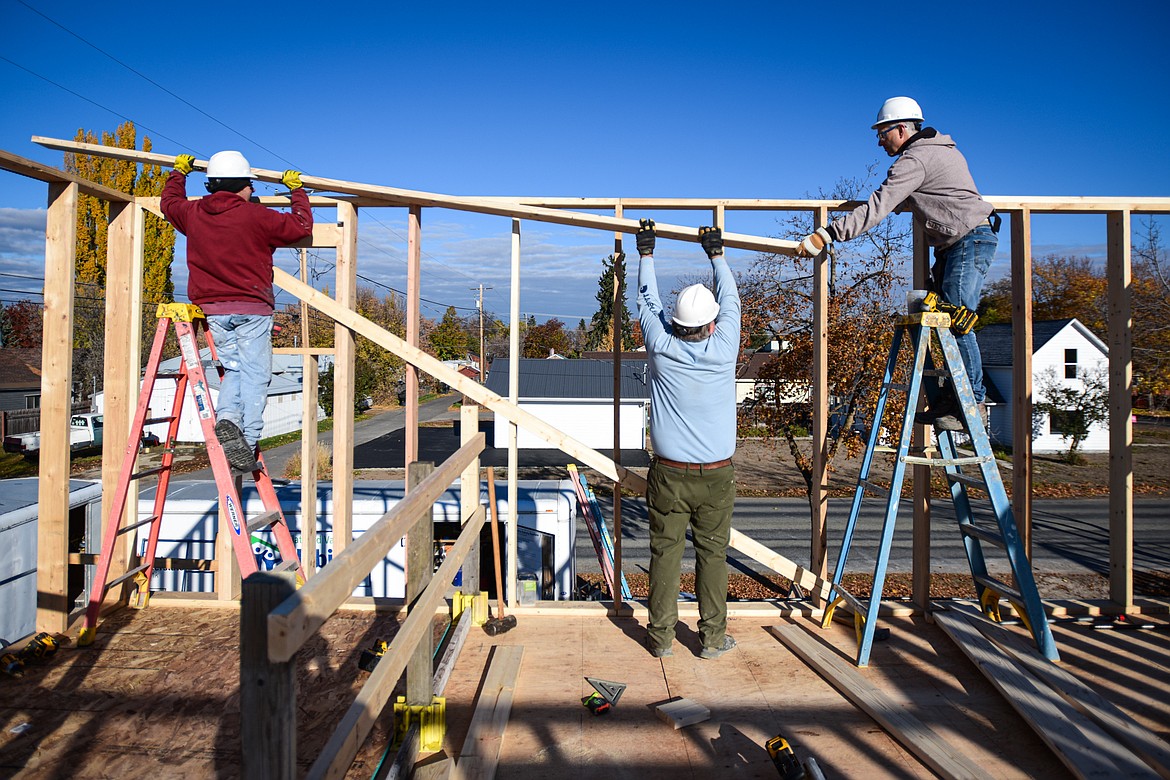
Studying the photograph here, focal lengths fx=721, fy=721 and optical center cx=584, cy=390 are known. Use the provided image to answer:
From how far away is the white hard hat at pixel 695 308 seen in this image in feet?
11.0

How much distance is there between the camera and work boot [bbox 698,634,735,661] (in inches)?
140

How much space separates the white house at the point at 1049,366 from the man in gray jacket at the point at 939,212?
28089mm

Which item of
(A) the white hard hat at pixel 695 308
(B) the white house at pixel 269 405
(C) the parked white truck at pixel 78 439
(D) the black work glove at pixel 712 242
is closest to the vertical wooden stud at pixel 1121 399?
(D) the black work glove at pixel 712 242

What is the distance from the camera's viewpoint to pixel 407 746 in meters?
2.42

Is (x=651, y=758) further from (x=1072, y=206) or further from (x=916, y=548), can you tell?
(x=1072, y=206)

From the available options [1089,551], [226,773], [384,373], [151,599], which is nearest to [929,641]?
[226,773]

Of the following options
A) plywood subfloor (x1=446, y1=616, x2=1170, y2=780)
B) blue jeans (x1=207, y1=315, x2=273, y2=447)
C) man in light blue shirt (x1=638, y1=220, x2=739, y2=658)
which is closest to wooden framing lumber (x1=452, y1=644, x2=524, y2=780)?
plywood subfloor (x1=446, y1=616, x2=1170, y2=780)

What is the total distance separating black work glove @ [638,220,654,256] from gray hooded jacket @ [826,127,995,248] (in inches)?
35.1

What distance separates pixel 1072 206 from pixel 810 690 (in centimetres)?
307

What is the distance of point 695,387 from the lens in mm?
3439

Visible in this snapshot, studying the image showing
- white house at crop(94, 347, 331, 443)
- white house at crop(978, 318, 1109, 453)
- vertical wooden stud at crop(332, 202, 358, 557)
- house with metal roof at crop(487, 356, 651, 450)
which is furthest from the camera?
white house at crop(94, 347, 331, 443)

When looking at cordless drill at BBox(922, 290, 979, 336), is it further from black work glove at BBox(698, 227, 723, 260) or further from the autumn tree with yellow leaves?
the autumn tree with yellow leaves

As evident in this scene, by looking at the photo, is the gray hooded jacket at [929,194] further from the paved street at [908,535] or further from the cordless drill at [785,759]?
the paved street at [908,535]

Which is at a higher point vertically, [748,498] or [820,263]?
[820,263]
